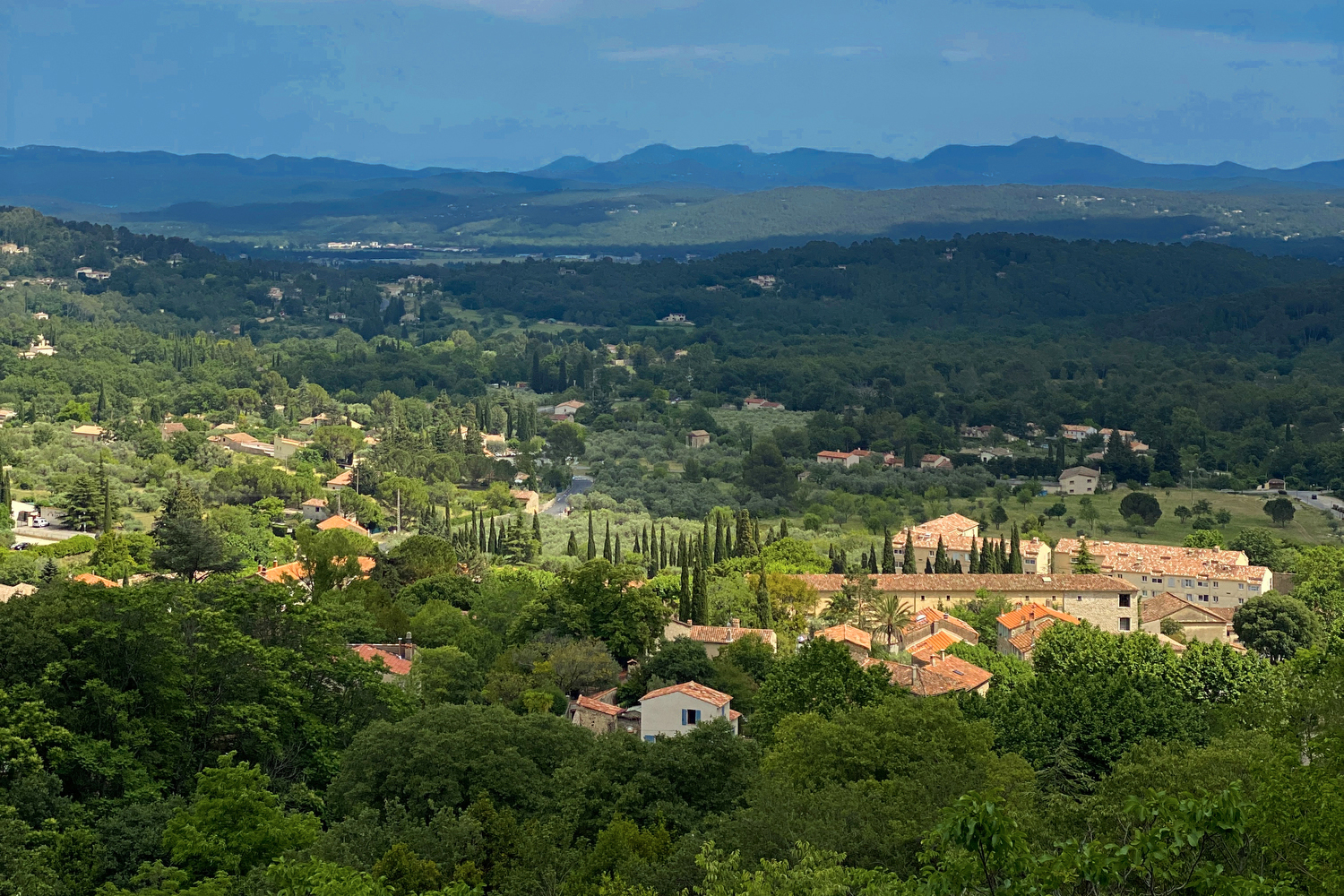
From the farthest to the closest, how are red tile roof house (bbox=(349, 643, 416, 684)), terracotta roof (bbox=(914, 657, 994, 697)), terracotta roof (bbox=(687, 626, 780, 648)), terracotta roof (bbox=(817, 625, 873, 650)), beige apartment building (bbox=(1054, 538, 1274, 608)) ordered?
beige apartment building (bbox=(1054, 538, 1274, 608)) → terracotta roof (bbox=(817, 625, 873, 650)) → terracotta roof (bbox=(687, 626, 780, 648)) → terracotta roof (bbox=(914, 657, 994, 697)) → red tile roof house (bbox=(349, 643, 416, 684))

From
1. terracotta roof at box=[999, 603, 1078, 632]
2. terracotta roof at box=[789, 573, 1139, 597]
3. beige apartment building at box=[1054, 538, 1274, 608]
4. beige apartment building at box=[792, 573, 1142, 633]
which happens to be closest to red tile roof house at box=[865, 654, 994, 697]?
terracotta roof at box=[999, 603, 1078, 632]

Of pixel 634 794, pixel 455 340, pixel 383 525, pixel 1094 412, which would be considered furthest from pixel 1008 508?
pixel 455 340

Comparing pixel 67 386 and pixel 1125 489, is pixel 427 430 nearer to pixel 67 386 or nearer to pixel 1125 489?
pixel 67 386

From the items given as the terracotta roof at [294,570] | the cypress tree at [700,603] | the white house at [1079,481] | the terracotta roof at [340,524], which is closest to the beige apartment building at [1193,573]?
the cypress tree at [700,603]

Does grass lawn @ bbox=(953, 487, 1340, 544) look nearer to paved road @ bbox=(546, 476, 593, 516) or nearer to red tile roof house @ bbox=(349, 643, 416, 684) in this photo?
paved road @ bbox=(546, 476, 593, 516)

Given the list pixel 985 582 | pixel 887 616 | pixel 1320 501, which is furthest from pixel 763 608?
pixel 1320 501

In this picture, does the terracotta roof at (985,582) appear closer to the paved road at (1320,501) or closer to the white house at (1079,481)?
Result: the paved road at (1320,501)

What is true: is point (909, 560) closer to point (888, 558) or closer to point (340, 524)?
point (888, 558)
